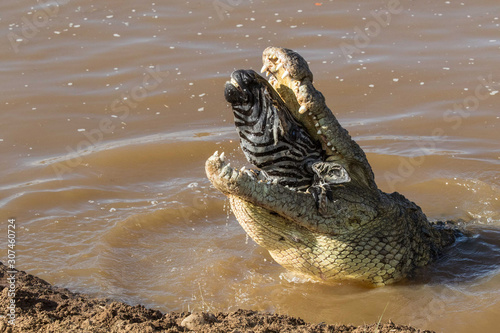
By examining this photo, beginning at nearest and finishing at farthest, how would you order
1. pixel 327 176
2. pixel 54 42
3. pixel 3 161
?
pixel 327 176 → pixel 3 161 → pixel 54 42

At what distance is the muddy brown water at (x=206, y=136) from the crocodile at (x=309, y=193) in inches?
13.9

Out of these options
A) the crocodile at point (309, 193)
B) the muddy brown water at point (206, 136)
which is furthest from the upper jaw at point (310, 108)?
the muddy brown water at point (206, 136)

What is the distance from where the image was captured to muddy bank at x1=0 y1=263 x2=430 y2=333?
3.83m

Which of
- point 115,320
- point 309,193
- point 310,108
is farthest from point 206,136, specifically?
point 115,320

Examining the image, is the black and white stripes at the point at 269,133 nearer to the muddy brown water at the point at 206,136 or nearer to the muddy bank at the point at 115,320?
the muddy bank at the point at 115,320

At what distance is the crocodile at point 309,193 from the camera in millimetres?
3957

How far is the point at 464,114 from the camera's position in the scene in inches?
334

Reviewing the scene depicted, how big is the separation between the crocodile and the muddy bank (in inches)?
22.6

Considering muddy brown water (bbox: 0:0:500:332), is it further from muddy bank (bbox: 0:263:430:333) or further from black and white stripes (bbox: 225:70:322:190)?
black and white stripes (bbox: 225:70:322:190)

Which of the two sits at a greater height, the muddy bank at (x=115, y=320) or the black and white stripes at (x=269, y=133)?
the black and white stripes at (x=269, y=133)

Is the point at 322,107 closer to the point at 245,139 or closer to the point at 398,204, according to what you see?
the point at 245,139

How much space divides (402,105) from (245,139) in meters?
5.24

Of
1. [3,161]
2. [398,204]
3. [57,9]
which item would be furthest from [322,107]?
[57,9]

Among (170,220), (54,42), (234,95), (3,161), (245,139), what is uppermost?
(54,42)
